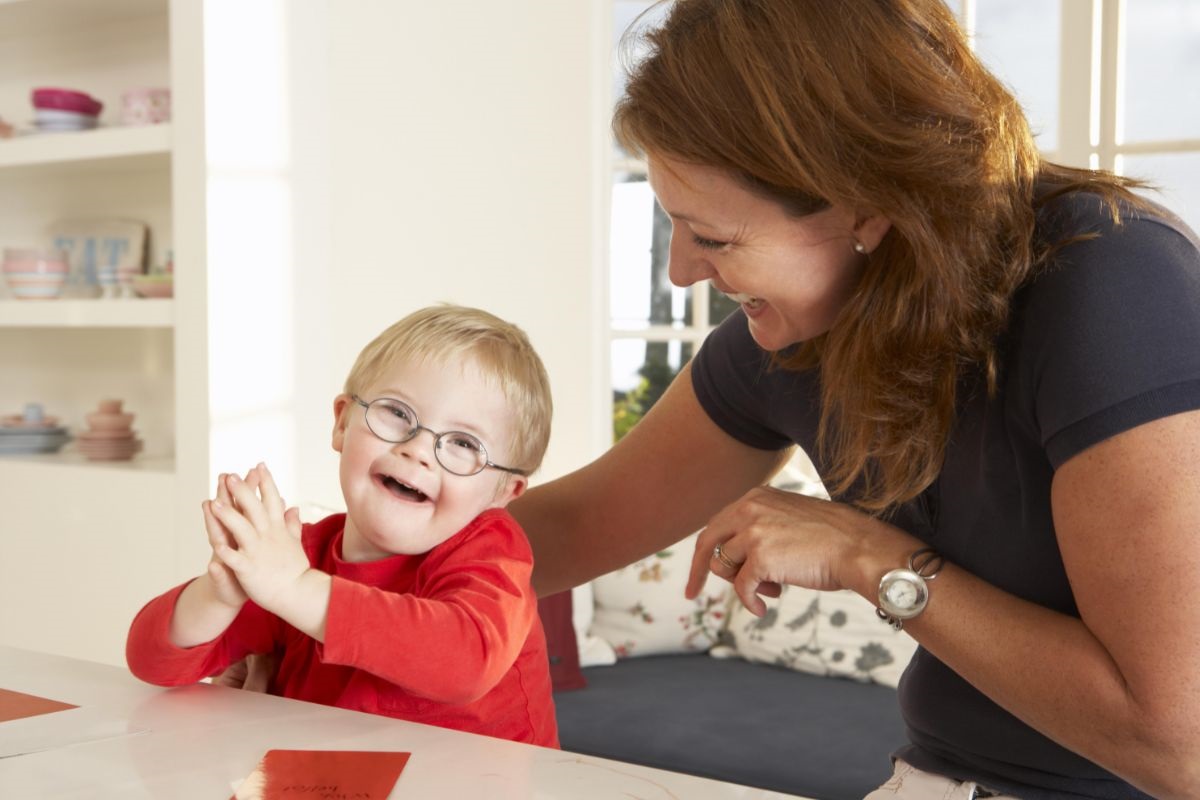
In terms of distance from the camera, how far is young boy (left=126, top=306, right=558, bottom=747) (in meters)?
1.12

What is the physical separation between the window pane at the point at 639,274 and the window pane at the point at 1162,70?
1435 millimetres

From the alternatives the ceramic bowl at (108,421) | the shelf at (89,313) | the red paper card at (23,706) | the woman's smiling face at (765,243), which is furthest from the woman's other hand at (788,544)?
→ the ceramic bowl at (108,421)

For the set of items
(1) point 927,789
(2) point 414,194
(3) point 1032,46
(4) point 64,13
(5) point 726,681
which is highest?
(4) point 64,13

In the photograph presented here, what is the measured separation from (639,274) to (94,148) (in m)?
1.69

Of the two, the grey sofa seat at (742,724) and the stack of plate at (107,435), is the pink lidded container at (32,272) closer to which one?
the stack of plate at (107,435)

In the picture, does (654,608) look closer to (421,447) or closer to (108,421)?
(108,421)

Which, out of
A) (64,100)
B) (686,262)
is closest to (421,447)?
(686,262)

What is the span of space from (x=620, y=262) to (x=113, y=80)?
1.68 meters

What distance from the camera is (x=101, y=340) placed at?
404 centimetres

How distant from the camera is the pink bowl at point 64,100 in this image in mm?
3592

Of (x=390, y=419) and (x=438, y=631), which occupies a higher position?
(x=390, y=419)

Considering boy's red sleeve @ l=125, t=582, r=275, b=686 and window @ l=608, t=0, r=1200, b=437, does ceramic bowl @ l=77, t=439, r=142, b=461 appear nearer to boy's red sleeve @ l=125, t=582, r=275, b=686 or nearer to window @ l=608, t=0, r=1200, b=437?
window @ l=608, t=0, r=1200, b=437

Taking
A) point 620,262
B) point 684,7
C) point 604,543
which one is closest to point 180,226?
point 620,262

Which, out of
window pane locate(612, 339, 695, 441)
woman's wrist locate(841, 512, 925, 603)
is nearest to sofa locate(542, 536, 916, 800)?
window pane locate(612, 339, 695, 441)
